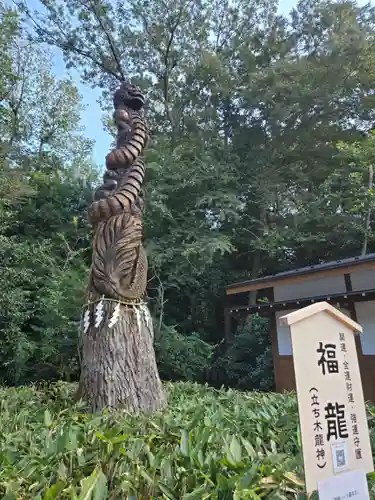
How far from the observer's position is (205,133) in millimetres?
12070

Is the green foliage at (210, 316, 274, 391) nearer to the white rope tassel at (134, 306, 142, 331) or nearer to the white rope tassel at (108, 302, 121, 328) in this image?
the white rope tassel at (134, 306, 142, 331)

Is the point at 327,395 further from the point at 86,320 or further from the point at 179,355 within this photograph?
the point at 179,355

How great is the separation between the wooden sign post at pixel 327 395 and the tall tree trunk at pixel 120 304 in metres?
1.71

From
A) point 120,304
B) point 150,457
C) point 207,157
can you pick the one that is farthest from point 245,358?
point 150,457

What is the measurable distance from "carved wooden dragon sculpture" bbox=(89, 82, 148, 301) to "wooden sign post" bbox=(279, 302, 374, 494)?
6.41ft

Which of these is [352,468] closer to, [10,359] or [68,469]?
[68,469]

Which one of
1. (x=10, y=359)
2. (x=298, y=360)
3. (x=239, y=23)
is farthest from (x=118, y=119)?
(x=239, y=23)

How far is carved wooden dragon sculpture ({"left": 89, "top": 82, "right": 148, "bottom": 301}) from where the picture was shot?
131 inches

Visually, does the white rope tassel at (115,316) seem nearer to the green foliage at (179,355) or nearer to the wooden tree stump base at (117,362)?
the wooden tree stump base at (117,362)

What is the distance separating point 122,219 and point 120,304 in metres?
0.86

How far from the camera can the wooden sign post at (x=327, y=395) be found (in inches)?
59.9

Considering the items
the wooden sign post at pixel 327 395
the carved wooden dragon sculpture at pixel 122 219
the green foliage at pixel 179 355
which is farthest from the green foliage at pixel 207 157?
the wooden sign post at pixel 327 395

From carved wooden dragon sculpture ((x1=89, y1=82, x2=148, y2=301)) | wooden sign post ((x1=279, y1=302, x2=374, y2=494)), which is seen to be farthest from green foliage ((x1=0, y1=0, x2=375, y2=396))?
wooden sign post ((x1=279, y1=302, x2=374, y2=494))

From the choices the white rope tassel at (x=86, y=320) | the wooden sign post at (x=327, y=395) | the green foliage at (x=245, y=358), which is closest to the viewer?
the wooden sign post at (x=327, y=395)
